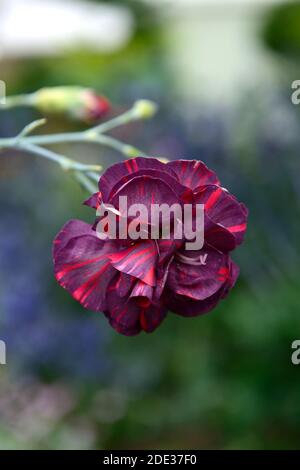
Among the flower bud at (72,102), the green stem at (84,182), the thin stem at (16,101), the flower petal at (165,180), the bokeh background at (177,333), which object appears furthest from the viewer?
the bokeh background at (177,333)

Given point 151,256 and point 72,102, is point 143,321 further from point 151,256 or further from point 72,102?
point 72,102

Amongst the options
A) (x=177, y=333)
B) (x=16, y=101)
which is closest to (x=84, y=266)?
(x=16, y=101)

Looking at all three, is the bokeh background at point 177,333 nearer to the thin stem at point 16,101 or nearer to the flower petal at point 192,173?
the thin stem at point 16,101

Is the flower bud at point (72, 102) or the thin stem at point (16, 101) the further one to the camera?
the flower bud at point (72, 102)

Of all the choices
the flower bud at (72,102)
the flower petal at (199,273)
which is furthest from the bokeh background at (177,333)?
the flower petal at (199,273)

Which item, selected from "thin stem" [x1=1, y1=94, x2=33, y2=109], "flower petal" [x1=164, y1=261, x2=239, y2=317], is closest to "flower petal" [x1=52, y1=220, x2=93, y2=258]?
"flower petal" [x1=164, y1=261, x2=239, y2=317]

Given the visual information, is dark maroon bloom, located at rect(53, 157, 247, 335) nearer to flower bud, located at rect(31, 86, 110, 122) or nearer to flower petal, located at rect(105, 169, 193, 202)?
flower petal, located at rect(105, 169, 193, 202)
